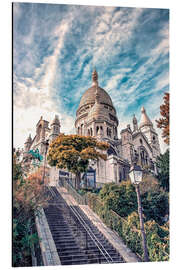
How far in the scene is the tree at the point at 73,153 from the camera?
26.1 feet

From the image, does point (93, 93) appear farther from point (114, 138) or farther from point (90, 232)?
point (90, 232)

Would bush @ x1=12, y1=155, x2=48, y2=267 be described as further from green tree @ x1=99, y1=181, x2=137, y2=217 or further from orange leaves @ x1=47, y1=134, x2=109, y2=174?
green tree @ x1=99, y1=181, x2=137, y2=217

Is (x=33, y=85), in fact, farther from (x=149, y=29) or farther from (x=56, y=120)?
(x=149, y=29)

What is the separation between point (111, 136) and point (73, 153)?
5.84 feet

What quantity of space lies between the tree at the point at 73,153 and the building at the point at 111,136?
224 mm

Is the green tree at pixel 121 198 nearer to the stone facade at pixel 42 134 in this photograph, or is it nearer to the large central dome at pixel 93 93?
the stone facade at pixel 42 134

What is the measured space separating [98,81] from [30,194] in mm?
3789

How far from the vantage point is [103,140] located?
30.1 feet

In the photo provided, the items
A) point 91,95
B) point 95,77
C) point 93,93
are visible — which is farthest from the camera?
point 91,95

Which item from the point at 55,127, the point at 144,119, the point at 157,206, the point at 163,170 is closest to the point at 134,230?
the point at 157,206

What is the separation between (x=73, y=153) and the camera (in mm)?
8453

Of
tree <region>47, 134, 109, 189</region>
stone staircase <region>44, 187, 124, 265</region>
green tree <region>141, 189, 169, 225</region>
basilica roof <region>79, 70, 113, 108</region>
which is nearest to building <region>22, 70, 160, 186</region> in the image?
basilica roof <region>79, 70, 113, 108</region>

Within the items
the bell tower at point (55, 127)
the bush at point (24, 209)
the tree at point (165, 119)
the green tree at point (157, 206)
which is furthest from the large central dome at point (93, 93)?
the green tree at point (157, 206)

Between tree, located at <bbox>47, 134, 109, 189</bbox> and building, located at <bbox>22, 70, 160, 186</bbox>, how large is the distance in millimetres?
224
